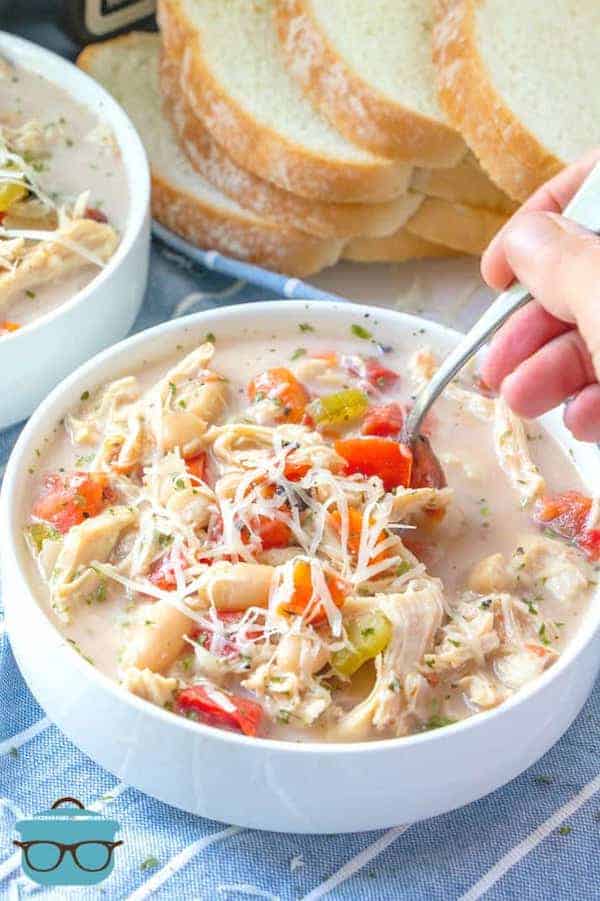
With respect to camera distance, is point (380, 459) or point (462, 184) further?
point (462, 184)

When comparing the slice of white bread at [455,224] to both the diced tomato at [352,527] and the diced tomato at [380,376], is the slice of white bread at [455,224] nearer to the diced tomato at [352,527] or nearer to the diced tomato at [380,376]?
the diced tomato at [380,376]

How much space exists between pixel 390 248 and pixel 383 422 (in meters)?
1.00

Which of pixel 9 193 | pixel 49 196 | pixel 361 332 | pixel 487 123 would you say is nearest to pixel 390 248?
pixel 487 123

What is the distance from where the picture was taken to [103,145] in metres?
3.04

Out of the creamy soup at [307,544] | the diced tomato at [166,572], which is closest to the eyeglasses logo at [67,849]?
the creamy soup at [307,544]

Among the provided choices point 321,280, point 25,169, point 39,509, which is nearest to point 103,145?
point 25,169

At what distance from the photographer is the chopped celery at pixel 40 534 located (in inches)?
82.9

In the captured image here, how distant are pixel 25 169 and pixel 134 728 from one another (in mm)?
1495

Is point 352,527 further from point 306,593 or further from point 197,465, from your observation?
point 197,465

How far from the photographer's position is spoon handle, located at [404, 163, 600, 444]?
2123mm

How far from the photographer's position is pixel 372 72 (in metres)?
3.05

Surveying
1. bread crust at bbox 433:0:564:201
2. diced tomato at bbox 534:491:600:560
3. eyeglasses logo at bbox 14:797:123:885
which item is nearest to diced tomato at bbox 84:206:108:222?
bread crust at bbox 433:0:564:201

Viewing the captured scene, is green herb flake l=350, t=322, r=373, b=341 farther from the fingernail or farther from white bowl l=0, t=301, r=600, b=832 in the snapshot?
white bowl l=0, t=301, r=600, b=832

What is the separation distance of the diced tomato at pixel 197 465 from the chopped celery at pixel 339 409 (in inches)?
9.7
